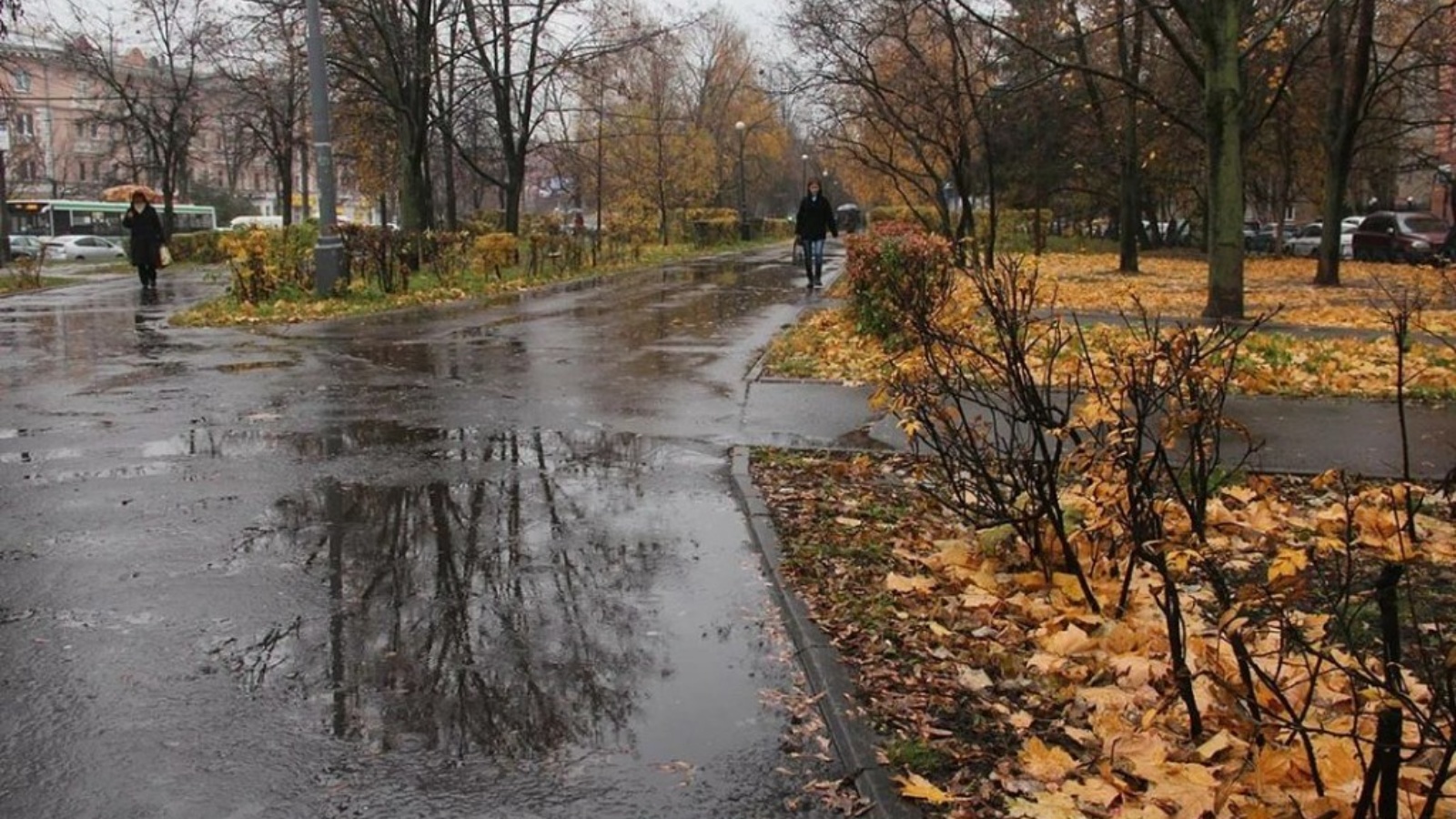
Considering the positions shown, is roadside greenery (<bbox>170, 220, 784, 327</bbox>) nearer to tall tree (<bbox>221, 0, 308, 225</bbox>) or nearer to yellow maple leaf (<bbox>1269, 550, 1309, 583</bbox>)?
tall tree (<bbox>221, 0, 308, 225</bbox>)

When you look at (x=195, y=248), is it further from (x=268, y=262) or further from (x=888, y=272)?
(x=888, y=272)

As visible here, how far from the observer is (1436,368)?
9477mm

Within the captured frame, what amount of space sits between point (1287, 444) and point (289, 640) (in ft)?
19.8

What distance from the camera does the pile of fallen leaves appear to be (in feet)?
9.55

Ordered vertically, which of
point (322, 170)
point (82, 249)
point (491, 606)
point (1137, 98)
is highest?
point (1137, 98)

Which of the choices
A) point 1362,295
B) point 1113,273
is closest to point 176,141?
point 1113,273

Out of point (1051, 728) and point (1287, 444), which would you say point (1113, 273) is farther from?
point (1051, 728)

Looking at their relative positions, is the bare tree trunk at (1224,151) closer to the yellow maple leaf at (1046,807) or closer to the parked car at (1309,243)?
the yellow maple leaf at (1046,807)

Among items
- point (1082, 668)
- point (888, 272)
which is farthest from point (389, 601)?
point (888, 272)

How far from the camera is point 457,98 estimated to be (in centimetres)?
3394

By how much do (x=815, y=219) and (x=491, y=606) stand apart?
→ 54.1 ft

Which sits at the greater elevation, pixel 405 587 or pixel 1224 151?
pixel 1224 151

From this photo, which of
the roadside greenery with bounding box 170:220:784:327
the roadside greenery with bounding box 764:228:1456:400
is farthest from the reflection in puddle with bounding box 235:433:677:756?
the roadside greenery with bounding box 170:220:784:327

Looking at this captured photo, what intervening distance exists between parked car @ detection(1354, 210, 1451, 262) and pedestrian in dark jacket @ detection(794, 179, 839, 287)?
19.4 metres
